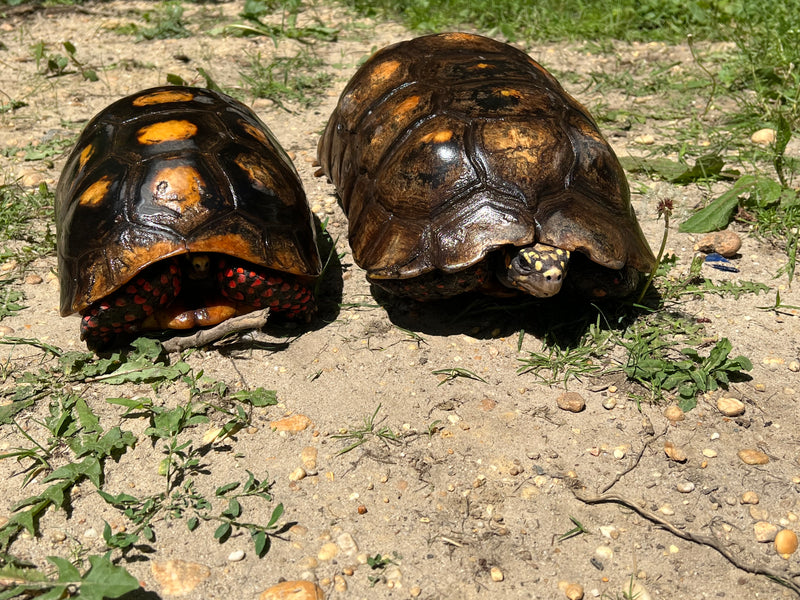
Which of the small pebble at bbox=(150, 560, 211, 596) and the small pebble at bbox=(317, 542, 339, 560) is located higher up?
the small pebble at bbox=(317, 542, 339, 560)

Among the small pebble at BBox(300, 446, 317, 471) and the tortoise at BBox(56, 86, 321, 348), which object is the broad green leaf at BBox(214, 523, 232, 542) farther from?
the tortoise at BBox(56, 86, 321, 348)

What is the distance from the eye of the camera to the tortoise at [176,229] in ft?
10.5

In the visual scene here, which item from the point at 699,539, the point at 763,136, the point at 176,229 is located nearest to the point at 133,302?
the point at 176,229

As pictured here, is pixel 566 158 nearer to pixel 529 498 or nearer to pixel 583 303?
pixel 583 303

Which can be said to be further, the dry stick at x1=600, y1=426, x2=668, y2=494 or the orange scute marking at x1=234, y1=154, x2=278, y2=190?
the orange scute marking at x1=234, y1=154, x2=278, y2=190

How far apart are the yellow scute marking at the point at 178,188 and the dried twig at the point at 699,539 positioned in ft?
6.54

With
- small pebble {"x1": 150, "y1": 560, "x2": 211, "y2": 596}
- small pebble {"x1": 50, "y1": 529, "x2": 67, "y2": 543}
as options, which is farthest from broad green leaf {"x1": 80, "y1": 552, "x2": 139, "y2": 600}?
small pebble {"x1": 50, "y1": 529, "x2": 67, "y2": 543}

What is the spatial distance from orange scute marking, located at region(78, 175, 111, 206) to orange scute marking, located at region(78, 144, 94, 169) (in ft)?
0.85

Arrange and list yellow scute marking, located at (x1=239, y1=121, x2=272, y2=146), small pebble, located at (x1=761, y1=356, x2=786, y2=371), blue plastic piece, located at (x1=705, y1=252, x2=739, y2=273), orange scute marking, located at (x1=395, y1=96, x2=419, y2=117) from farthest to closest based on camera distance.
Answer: blue plastic piece, located at (x1=705, y1=252, x2=739, y2=273) < yellow scute marking, located at (x1=239, y1=121, x2=272, y2=146) < orange scute marking, located at (x1=395, y1=96, x2=419, y2=117) < small pebble, located at (x1=761, y1=356, x2=786, y2=371)

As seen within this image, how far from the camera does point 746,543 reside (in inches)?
101

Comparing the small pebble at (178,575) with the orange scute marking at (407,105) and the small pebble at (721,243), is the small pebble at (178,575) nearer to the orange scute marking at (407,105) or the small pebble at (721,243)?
the orange scute marking at (407,105)

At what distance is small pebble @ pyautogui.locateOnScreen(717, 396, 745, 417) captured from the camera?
3.07 meters

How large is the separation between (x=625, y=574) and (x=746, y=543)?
453 mm

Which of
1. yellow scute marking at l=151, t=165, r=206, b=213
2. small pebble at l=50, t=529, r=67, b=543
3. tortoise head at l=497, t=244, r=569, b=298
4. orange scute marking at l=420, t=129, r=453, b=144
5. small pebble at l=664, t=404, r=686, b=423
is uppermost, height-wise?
orange scute marking at l=420, t=129, r=453, b=144
